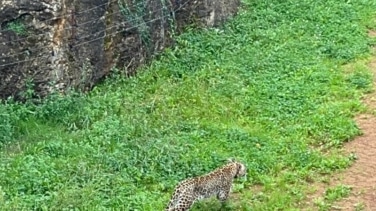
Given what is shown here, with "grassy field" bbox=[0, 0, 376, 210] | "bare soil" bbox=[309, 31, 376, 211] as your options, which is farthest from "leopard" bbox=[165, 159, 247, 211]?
"bare soil" bbox=[309, 31, 376, 211]

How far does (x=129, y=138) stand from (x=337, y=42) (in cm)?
503

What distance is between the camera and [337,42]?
13.5 m

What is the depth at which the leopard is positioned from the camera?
26.0 feet

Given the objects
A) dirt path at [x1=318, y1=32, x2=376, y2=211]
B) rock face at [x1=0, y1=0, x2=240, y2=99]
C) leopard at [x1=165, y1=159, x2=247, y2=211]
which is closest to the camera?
leopard at [x1=165, y1=159, x2=247, y2=211]

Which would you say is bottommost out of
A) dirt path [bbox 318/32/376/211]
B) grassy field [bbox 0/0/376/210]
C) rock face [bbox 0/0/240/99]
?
dirt path [bbox 318/32/376/211]

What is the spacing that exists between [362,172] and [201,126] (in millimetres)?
1993

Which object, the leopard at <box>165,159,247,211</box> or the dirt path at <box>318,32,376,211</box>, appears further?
the dirt path at <box>318,32,376,211</box>

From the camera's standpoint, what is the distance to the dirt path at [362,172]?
8648mm

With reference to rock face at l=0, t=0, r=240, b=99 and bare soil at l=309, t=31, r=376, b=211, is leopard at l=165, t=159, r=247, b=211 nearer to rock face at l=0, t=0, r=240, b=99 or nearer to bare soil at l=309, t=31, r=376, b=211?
bare soil at l=309, t=31, r=376, b=211

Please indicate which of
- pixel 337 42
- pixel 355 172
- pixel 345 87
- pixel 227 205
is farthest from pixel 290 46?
pixel 227 205

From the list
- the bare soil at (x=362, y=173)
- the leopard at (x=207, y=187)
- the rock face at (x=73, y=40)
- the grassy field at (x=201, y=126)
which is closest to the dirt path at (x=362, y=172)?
the bare soil at (x=362, y=173)

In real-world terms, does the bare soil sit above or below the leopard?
below

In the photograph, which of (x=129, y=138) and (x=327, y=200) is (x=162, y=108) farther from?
(x=327, y=200)

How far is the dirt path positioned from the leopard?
104 centimetres
